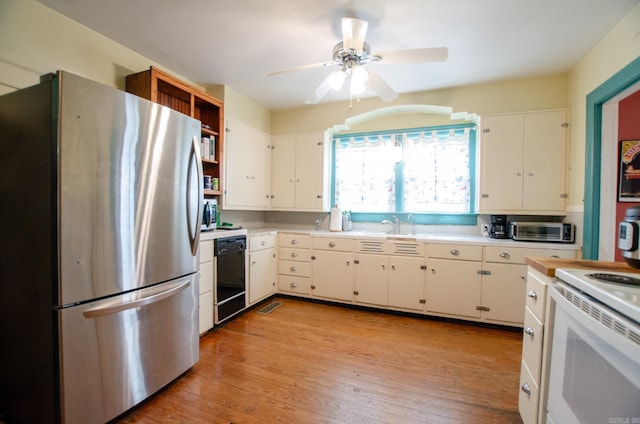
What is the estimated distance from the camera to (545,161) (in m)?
2.68

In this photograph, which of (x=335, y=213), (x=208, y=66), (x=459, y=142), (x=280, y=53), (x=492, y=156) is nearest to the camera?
(x=280, y=53)

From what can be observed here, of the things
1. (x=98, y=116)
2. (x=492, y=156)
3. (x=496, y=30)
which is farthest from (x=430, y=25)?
(x=98, y=116)

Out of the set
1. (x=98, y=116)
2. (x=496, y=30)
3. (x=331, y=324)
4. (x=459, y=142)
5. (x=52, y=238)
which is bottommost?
(x=331, y=324)

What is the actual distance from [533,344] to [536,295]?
247mm

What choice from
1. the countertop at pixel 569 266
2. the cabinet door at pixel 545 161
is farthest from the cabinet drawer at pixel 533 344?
the cabinet door at pixel 545 161

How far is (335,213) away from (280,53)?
75.5 inches

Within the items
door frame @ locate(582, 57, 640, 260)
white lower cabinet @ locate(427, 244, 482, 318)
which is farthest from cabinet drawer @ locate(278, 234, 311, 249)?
door frame @ locate(582, 57, 640, 260)

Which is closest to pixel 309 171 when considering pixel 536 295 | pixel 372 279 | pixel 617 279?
pixel 372 279

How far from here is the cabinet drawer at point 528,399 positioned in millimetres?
1261

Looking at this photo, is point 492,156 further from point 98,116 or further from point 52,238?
point 52,238

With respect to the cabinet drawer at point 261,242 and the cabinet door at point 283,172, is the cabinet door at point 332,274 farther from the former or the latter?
the cabinet door at point 283,172

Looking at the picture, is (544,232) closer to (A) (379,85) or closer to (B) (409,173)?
(B) (409,173)

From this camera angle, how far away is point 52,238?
47.9 inches

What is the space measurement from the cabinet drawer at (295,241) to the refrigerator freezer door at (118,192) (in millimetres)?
1701
